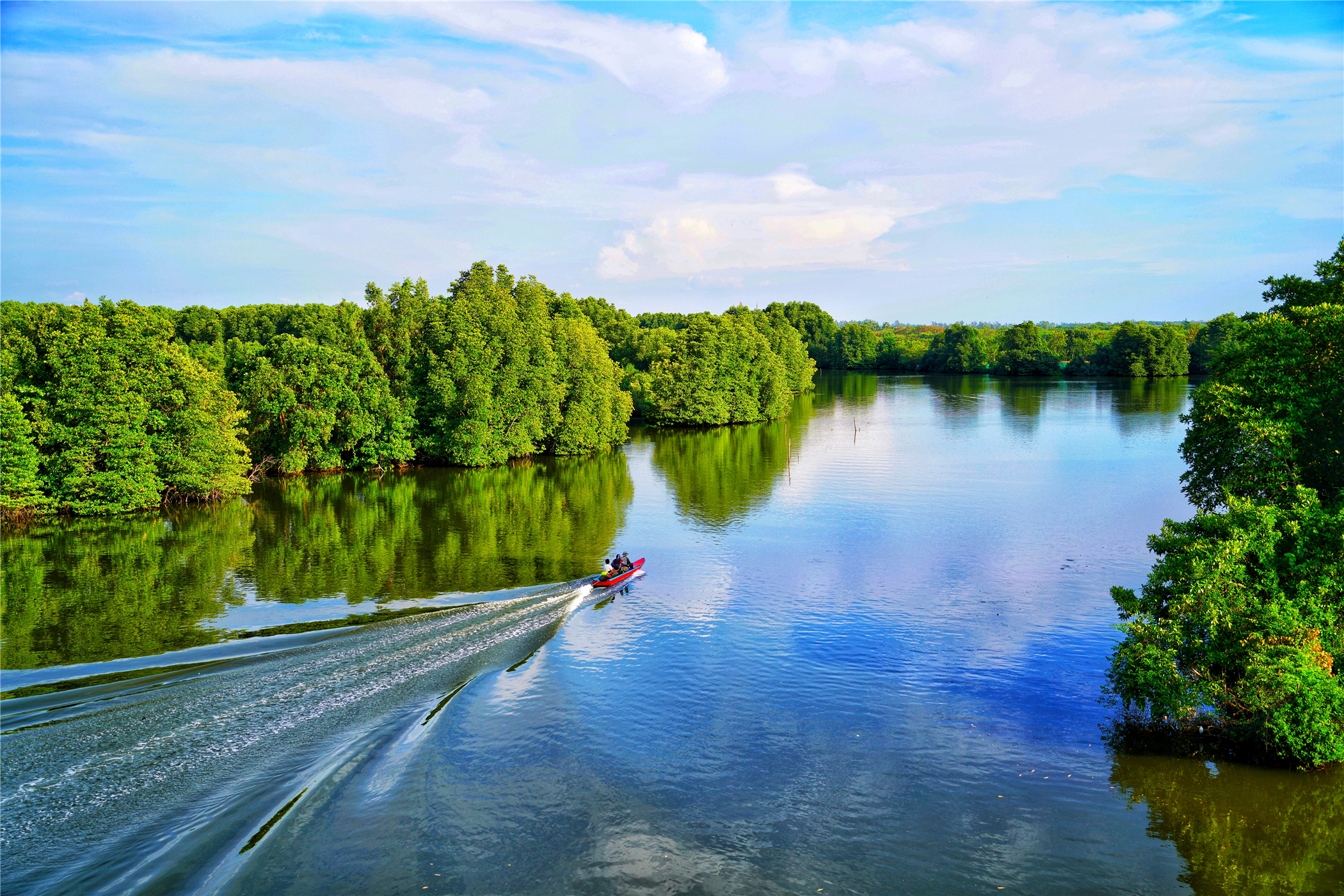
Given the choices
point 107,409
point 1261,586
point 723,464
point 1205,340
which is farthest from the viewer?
point 1205,340

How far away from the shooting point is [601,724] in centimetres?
2177

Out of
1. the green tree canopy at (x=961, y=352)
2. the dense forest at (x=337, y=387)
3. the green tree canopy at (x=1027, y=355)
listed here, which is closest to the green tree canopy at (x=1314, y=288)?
the dense forest at (x=337, y=387)

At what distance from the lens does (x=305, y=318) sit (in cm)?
8706

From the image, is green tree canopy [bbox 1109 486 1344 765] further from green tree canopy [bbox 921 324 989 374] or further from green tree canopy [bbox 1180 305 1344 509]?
green tree canopy [bbox 921 324 989 374]

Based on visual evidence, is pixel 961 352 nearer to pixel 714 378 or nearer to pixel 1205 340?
pixel 1205 340

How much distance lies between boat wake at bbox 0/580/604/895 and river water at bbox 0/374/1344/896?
0.08 m

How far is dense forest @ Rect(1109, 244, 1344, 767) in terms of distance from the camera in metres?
18.2

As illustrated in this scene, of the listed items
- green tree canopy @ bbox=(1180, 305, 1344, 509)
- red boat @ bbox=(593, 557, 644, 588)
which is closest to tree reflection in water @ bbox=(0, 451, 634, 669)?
red boat @ bbox=(593, 557, 644, 588)

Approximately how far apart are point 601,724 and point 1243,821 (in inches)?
610

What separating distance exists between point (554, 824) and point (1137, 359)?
6779 inches

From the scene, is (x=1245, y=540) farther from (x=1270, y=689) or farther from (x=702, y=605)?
(x=702, y=605)

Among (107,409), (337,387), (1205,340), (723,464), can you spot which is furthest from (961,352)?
(107,409)

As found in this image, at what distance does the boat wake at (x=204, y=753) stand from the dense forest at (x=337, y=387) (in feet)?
95.9

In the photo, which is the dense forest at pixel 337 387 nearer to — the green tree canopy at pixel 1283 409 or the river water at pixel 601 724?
the green tree canopy at pixel 1283 409
